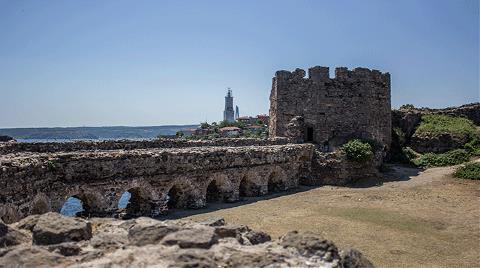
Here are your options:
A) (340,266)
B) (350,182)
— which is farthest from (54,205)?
(350,182)

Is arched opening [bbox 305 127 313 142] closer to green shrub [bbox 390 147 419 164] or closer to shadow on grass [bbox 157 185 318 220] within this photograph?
shadow on grass [bbox 157 185 318 220]

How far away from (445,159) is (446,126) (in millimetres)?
4877

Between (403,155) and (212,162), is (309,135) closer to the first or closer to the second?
(403,155)

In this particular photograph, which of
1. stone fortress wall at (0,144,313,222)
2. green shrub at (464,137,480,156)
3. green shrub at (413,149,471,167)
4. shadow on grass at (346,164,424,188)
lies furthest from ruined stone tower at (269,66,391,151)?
green shrub at (464,137,480,156)

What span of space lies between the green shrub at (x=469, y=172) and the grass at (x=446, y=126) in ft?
24.5

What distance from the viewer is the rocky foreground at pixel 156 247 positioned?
448 cm

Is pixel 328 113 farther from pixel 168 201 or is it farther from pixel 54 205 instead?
pixel 54 205

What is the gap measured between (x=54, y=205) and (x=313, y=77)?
58.1ft

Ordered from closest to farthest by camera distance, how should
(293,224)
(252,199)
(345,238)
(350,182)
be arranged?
(345,238), (293,224), (252,199), (350,182)

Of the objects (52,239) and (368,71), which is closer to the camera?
(52,239)

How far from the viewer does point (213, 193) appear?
18891 millimetres

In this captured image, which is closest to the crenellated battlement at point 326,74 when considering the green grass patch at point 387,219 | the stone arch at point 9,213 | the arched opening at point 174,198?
the green grass patch at point 387,219

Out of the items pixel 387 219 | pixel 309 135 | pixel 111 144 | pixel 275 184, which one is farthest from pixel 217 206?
pixel 309 135

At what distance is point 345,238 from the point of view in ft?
41.4
